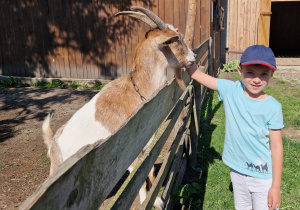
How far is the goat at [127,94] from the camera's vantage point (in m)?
2.89

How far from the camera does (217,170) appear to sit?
4.37 meters

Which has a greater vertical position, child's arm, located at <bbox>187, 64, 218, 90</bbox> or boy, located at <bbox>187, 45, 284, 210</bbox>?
child's arm, located at <bbox>187, 64, 218, 90</bbox>

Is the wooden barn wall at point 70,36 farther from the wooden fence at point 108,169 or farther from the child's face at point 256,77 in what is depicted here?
the wooden fence at point 108,169

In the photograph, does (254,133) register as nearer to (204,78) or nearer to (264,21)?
(204,78)

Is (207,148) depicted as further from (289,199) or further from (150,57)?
(150,57)

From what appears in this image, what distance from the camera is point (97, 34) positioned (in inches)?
375

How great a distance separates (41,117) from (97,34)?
370 cm

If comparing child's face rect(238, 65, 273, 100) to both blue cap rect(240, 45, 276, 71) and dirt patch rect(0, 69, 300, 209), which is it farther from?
dirt patch rect(0, 69, 300, 209)

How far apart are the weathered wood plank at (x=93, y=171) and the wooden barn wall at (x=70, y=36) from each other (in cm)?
774

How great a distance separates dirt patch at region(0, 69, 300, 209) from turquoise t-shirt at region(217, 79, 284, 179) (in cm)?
277

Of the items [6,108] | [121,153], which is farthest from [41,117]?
[121,153]

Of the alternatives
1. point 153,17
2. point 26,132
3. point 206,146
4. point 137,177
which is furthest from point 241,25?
point 137,177

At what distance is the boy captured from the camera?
7.11 ft

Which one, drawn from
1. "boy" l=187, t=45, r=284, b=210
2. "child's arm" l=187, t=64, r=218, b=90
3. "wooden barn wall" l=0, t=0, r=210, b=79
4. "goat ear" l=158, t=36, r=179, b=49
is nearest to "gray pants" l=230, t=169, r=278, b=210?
"boy" l=187, t=45, r=284, b=210
